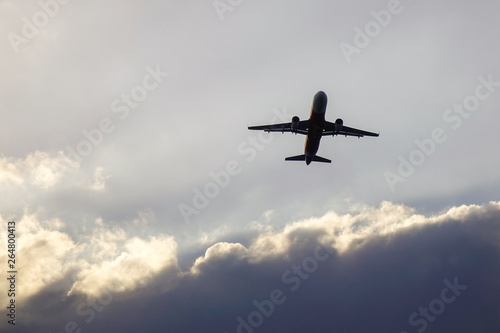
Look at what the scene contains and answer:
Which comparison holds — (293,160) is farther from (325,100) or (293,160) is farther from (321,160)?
(325,100)

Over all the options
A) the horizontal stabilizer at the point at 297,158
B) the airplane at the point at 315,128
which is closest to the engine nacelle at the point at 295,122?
the airplane at the point at 315,128

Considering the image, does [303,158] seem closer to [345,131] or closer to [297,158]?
[297,158]

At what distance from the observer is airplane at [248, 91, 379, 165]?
66438 mm

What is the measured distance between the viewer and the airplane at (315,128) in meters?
66.4

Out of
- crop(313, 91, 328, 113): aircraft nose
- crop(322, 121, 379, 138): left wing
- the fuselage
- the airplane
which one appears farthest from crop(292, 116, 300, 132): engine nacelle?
crop(322, 121, 379, 138): left wing

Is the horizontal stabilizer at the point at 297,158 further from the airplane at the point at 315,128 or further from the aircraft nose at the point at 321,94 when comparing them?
the aircraft nose at the point at 321,94

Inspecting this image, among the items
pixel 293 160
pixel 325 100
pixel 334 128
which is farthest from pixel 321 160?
pixel 325 100

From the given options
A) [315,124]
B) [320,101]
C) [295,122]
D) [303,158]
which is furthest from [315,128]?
[303,158]

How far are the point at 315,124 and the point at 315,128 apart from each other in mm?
1277

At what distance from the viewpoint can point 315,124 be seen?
2793 inches

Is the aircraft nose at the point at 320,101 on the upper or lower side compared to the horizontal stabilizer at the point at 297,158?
lower

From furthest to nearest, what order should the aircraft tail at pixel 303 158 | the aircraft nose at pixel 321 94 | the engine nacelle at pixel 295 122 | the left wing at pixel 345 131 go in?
the aircraft tail at pixel 303 158 < the left wing at pixel 345 131 < the engine nacelle at pixel 295 122 < the aircraft nose at pixel 321 94

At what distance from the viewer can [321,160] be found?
282 feet

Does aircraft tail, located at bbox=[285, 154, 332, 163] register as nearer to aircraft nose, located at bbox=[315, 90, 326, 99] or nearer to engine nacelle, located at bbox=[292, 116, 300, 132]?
engine nacelle, located at bbox=[292, 116, 300, 132]
